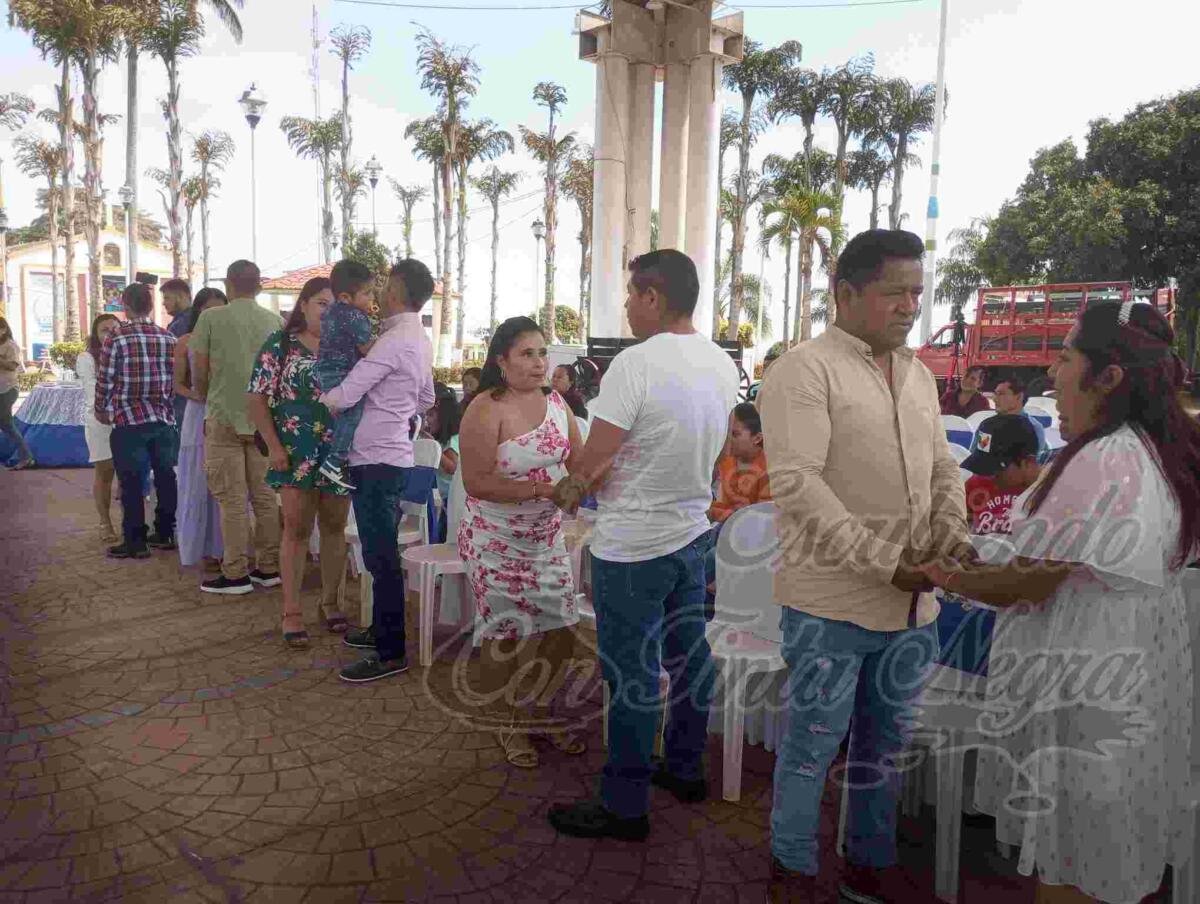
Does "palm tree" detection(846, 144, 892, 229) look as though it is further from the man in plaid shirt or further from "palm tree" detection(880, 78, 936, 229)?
the man in plaid shirt

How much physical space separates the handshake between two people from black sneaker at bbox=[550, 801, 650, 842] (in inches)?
47.0

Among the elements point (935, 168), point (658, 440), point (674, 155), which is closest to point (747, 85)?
point (935, 168)

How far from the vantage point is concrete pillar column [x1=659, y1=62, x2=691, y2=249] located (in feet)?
42.5

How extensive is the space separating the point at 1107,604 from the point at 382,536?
2.77 metres

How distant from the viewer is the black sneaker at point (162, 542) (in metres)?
6.26

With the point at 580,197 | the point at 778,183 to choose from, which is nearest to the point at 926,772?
the point at 778,183

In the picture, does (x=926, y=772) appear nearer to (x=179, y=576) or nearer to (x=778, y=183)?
(x=179, y=576)

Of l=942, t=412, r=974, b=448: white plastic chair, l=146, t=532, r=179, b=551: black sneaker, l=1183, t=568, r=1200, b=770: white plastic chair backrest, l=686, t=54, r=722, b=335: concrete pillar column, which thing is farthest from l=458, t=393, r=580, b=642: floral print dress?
l=686, t=54, r=722, b=335: concrete pillar column

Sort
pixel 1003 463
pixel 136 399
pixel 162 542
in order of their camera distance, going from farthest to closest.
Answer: pixel 162 542 < pixel 136 399 < pixel 1003 463

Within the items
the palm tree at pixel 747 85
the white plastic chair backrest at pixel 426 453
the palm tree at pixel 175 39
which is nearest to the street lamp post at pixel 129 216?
the palm tree at pixel 175 39

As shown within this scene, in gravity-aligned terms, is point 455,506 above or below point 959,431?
below

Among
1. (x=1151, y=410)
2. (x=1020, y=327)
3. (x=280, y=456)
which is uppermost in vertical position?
(x=1020, y=327)

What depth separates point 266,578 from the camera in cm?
540

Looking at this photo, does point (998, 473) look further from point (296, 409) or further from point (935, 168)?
point (935, 168)
